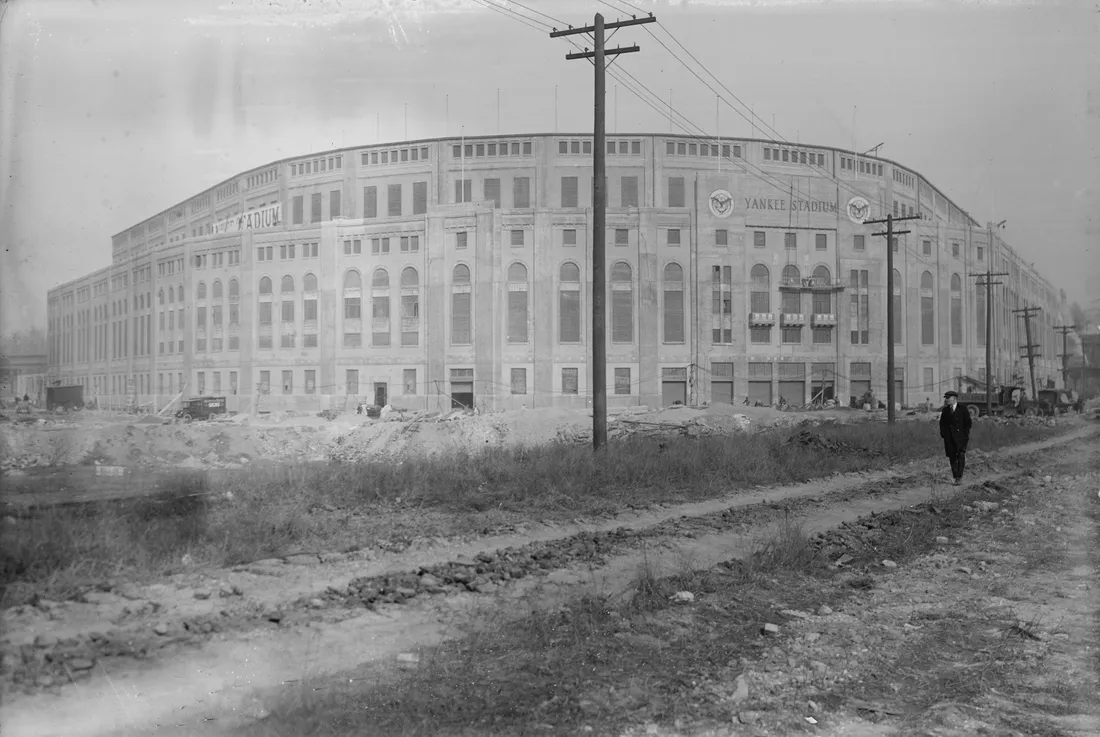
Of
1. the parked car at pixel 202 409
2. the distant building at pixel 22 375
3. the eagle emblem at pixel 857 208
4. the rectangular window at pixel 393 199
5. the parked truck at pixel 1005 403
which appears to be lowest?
the parked truck at pixel 1005 403

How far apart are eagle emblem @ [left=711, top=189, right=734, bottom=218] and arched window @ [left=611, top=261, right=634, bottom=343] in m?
7.62

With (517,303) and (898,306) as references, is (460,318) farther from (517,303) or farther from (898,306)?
(898,306)

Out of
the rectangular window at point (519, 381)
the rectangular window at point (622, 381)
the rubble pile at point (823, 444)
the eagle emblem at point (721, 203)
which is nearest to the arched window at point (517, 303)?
the rectangular window at point (519, 381)

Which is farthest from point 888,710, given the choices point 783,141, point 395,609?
point 783,141

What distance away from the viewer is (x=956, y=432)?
1535cm

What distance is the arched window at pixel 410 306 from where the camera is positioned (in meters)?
35.8

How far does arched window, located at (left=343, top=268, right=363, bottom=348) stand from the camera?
31141 mm

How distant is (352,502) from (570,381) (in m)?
33.3

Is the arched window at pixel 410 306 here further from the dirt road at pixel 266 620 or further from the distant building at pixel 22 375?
the dirt road at pixel 266 620

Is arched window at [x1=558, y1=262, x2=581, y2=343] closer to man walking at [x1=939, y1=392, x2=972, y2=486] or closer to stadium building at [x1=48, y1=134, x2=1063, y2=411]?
stadium building at [x1=48, y1=134, x2=1063, y2=411]

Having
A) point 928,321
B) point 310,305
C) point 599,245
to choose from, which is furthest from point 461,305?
point 928,321

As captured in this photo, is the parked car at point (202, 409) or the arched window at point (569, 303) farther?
the arched window at point (569, 303)

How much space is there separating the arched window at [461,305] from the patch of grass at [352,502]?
22551 millimetres

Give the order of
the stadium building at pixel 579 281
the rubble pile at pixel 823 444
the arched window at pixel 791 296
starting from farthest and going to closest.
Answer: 1. the arched window at pixel 791 296
2. the stadium building at pixel 579 281
3. the rubble pile at pixel 823 444
